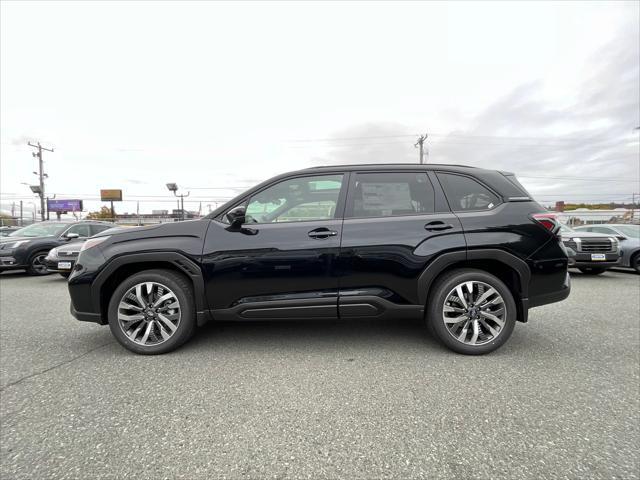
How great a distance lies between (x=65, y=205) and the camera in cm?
4862

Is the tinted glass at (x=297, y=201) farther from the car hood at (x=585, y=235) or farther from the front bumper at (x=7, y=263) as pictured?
the front bumper at (x=7, y=263)

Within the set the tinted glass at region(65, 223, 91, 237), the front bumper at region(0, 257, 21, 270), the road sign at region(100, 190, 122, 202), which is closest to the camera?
the front bumper at region(0, 257, 21, 270)

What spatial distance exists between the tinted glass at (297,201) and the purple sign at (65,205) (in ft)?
189

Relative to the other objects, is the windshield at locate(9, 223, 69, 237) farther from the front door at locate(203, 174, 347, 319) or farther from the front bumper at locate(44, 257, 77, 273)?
the front door at locate(203, 174, 347, 319)

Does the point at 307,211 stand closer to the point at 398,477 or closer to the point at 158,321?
the point at 158,321

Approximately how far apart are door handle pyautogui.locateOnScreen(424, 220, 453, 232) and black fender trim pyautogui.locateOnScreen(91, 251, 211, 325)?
215 cm

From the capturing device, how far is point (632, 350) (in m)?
3.04

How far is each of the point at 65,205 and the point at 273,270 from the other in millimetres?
60057

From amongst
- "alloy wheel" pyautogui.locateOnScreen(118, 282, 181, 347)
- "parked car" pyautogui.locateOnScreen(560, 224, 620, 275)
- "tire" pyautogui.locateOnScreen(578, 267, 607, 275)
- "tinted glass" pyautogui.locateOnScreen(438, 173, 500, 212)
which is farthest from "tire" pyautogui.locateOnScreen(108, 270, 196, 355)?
"tire" pyautogui.locateOnScreen(578, 267, 607, 275)

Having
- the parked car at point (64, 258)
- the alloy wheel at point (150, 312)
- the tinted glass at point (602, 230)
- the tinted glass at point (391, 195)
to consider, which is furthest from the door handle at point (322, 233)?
the tinted glass at point (602, 230)

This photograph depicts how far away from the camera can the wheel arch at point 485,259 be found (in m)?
2.90

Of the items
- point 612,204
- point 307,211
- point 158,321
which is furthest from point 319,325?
point 612,204

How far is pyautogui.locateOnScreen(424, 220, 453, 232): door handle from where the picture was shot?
116 inches

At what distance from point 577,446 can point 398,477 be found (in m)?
1.06
